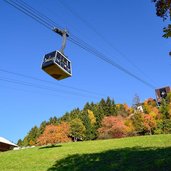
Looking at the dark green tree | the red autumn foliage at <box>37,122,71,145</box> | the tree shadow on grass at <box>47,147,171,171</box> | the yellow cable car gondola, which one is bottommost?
the tree shadow on grass at <box>47,147,171,171</box>

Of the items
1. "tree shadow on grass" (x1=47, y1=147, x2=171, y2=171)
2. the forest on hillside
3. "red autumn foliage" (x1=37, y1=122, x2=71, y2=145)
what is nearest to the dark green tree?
"tree shadow on grass" (x1=47, y1=147, x2=171, y2=171)

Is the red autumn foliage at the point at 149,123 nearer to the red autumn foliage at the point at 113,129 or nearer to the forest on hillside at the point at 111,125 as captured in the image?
the forest on hillside at the point at 111,125

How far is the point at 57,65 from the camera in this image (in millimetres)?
17750

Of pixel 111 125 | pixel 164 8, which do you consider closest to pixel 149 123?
pixel 111 125

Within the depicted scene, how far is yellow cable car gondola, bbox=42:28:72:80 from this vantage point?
17.8 meters

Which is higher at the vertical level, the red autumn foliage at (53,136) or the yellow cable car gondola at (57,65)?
the red autumn foliage at (53,136)

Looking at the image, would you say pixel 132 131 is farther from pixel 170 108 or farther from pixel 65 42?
pixel 65 42

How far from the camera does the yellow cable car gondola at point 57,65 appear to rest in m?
17.8

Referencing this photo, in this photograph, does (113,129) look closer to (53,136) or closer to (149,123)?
(149,123)

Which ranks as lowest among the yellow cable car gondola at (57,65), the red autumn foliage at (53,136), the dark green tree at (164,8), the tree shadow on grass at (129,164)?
the tree shadow on grass at (129,164)

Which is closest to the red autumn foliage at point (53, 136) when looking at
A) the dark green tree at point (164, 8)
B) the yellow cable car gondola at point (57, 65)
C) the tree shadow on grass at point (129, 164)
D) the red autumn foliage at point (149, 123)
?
the red autumn foliage at point (149, 123)

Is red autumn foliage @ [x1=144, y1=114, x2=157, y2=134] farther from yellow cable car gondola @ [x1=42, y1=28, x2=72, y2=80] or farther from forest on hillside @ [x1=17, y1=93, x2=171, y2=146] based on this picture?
yellow cable car gondola @ [x1=42, y1=28, x2=72, y2=80]

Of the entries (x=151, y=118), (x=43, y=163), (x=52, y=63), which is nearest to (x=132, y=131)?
(x=151, y=118)

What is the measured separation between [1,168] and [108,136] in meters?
61.4
